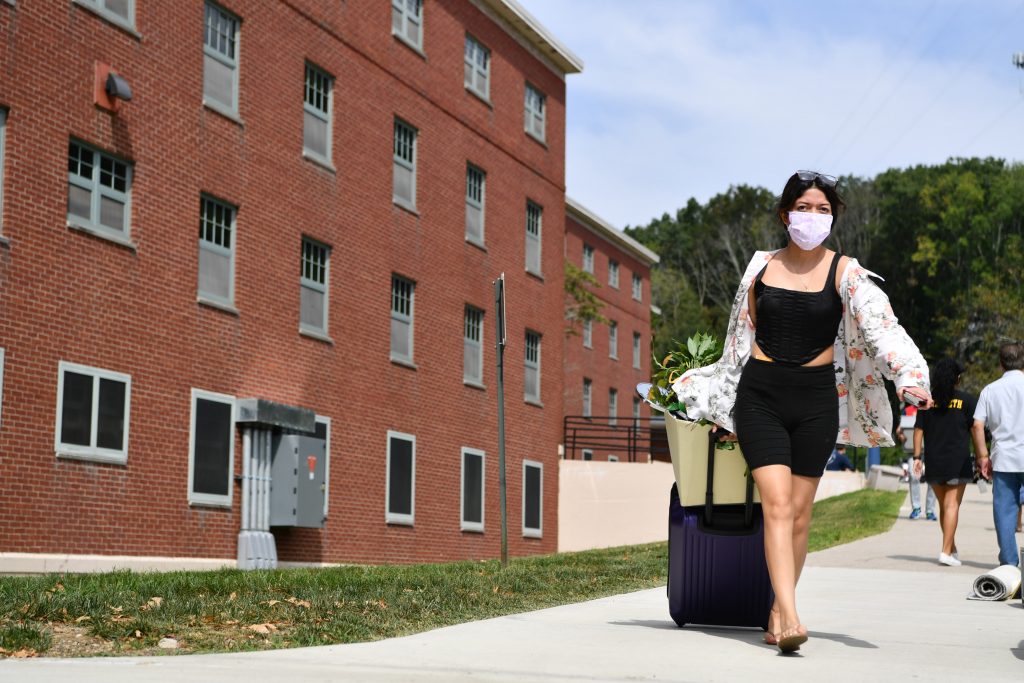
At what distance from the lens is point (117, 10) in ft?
64.7

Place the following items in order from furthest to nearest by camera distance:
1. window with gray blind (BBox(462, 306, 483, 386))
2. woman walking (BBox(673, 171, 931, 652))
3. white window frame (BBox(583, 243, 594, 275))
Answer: white window frame (BBox(583, 243, 594, 275)), window with gray blind (BBox(462, 306, 483, 386)), woman walking (BBox(673, 171, 931, 652))

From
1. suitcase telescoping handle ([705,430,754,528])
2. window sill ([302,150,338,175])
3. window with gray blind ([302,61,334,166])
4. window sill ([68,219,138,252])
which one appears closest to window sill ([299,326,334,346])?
window sill ([302,150,338,175])

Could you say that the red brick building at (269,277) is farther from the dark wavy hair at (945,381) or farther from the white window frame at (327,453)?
the dark wavy hair at (945,381)

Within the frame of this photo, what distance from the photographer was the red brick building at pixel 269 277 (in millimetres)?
18016

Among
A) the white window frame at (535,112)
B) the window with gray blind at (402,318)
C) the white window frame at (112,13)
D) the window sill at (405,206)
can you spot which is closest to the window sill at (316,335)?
the window with gray blind at (402,318)

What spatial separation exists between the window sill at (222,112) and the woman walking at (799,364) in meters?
15.8

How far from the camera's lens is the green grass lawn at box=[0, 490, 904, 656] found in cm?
716

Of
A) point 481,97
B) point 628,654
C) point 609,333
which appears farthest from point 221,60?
point 609,333

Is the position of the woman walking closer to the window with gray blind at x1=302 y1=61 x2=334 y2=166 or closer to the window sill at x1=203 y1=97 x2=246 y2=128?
the window sill at x1=203 y1=97 x2=246 y2=128

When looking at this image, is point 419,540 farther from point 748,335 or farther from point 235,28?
point 748,335

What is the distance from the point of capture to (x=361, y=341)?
25781 mm

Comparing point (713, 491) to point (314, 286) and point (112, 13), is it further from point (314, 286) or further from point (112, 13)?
point (314, 286)

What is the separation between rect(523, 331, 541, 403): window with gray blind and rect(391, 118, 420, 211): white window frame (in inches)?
266

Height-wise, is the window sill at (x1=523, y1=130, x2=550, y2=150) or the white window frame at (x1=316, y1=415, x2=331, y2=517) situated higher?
the window sill at (x1=523, y1=130, x2=550, y2=150)
